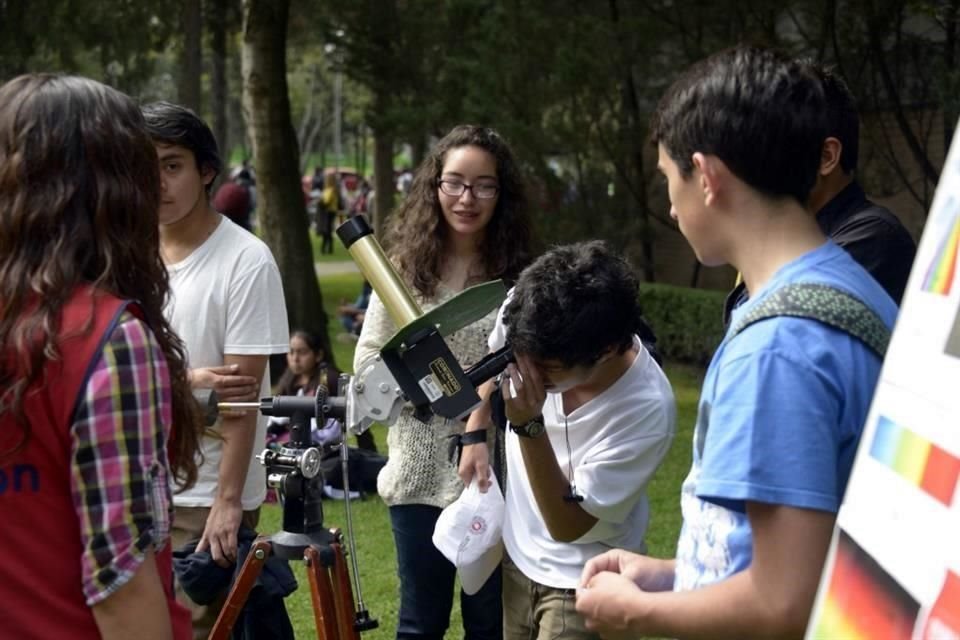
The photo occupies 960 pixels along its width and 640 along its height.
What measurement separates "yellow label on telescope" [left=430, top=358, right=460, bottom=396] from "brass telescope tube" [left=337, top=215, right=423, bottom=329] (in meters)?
0.17

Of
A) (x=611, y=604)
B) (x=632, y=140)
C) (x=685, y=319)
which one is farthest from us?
(x=685, y=319)

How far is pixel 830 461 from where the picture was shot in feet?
5.54

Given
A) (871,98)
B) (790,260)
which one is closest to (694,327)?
(871,98)

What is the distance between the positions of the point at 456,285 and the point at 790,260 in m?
2.21

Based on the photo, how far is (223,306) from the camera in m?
3.66

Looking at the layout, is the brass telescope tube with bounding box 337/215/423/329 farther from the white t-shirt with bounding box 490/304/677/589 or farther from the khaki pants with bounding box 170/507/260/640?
the khaki pants with bounding box 170/507/260/640

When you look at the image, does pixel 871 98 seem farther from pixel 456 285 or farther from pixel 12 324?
pixel 12 324

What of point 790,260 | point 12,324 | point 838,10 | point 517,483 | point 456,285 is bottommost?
point 517,483

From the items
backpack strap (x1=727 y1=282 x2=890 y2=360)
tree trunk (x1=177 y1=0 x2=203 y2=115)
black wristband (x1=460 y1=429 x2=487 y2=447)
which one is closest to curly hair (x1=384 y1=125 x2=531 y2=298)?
black wristband (x1=460 y1=429 x2=487 y2=447)

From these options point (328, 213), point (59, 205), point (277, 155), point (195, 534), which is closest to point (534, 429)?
point (195, 534)

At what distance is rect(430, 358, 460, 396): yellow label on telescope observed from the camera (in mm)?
2842

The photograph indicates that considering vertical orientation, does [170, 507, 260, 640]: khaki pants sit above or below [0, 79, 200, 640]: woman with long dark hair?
below

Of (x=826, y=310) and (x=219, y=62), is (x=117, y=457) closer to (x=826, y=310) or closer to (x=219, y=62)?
(x=826, y=310)

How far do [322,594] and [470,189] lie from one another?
4.38 ft
